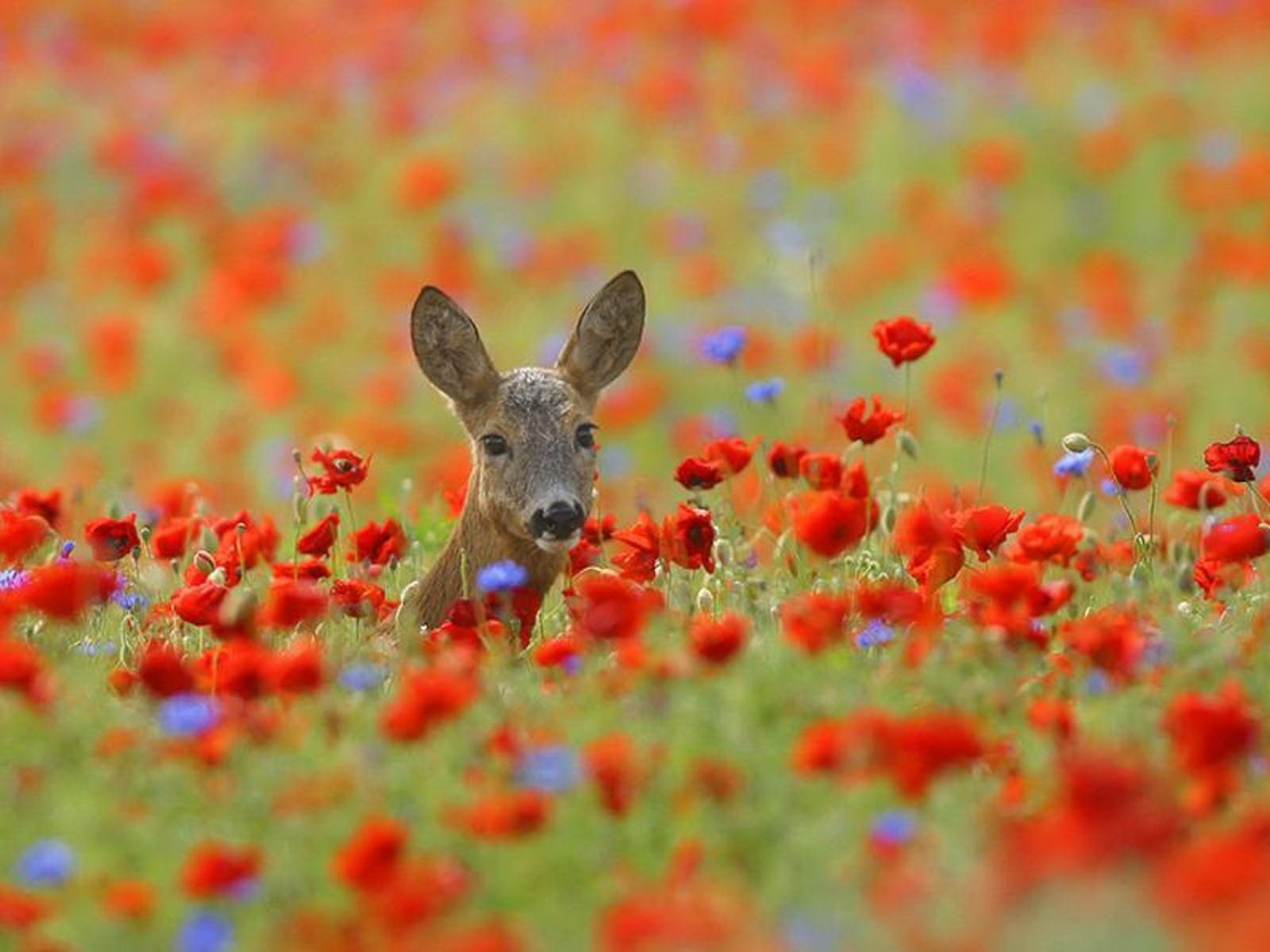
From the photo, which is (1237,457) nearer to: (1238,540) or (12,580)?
(1238,540)

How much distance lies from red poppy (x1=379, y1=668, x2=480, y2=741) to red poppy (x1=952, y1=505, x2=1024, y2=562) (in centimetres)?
163

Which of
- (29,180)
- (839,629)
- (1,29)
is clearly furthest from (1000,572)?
(1,29)

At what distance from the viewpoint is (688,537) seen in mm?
4875

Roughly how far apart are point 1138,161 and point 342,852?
11.5m

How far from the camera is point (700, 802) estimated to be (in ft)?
11.6

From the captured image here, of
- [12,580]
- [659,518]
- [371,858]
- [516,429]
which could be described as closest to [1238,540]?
[516,429]

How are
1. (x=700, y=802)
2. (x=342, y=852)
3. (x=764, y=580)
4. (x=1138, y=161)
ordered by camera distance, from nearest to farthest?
(x=342, y=852) → (x=700, y=802) → (x=764, y=580) → (x=1138, y=161)

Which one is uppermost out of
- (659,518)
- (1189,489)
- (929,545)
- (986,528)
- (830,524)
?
(659,518)

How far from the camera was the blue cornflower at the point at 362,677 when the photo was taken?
4023mm

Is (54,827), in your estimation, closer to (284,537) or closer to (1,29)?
(284,537)

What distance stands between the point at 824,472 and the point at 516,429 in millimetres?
736

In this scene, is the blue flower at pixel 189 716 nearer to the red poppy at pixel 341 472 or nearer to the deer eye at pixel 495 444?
the red poppy at pixel 341 472

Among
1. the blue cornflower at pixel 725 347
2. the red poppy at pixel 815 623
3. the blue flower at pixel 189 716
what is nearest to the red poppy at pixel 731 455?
the blue cornflower at pixel 725 347

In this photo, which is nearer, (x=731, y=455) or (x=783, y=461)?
(x=731, y=455)
